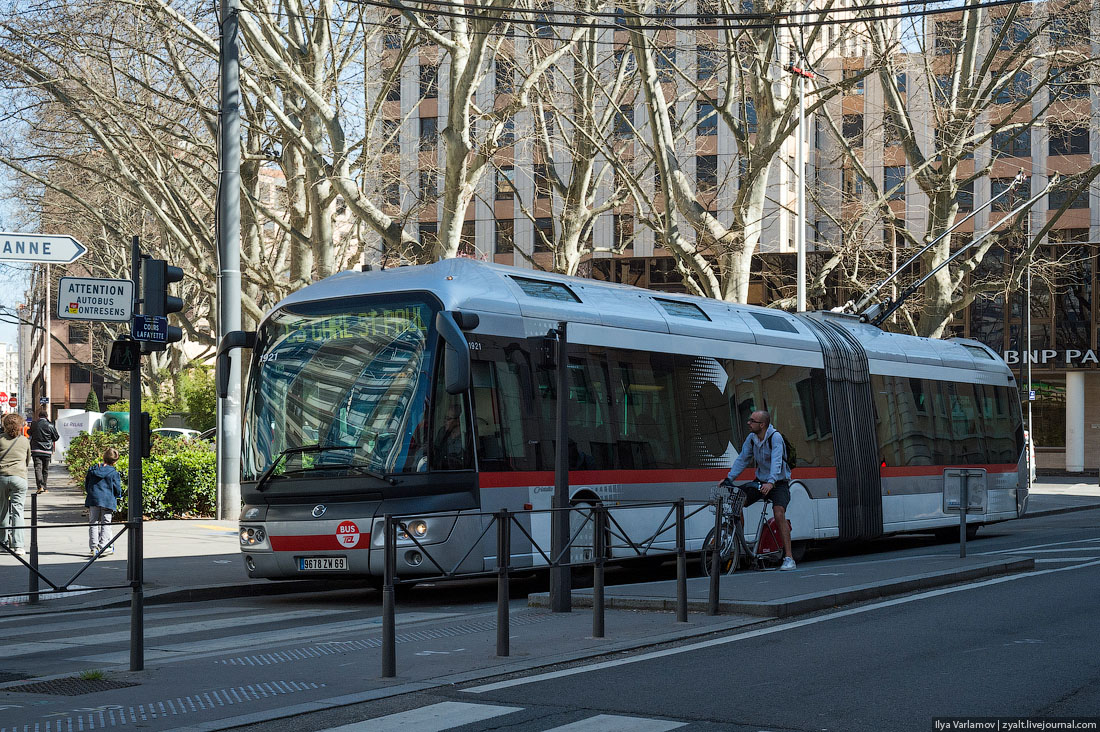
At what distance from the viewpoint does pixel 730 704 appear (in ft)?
22.8

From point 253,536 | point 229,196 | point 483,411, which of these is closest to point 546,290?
point 483,411

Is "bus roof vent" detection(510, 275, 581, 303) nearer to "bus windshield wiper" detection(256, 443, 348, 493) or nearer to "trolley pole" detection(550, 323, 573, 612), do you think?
"trolley pole" detection(550, 323, 573, 612)

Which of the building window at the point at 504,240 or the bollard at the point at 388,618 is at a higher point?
the building window at the point at 504,240

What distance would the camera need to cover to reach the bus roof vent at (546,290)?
1344 cm

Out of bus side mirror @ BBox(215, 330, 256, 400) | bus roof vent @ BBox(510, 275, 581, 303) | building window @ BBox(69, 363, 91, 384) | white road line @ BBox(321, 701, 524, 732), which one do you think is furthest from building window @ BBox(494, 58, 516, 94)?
building window @ BBox(69, 363, 91, 384)

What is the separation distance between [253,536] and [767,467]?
17.9ft

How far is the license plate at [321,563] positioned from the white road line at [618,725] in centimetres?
567

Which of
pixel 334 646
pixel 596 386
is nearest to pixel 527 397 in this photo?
pixel 596 386

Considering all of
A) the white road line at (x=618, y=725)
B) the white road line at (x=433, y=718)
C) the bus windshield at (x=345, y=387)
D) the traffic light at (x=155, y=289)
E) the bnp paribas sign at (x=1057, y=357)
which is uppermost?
the bnp paribas sign at (x=1057, y=357)

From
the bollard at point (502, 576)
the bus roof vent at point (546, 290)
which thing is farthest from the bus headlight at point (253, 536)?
the bollard at point (502, 576)

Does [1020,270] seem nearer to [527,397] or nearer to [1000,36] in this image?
[1000,36]

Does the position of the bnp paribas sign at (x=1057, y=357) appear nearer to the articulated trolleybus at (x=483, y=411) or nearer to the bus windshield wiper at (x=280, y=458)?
the articulated trolleybus at (x=483, y=411)

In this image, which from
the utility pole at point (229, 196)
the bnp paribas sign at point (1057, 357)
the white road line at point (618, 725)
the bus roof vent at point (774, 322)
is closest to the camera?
the white road line at point (618, 725)

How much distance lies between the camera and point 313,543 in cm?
1200
